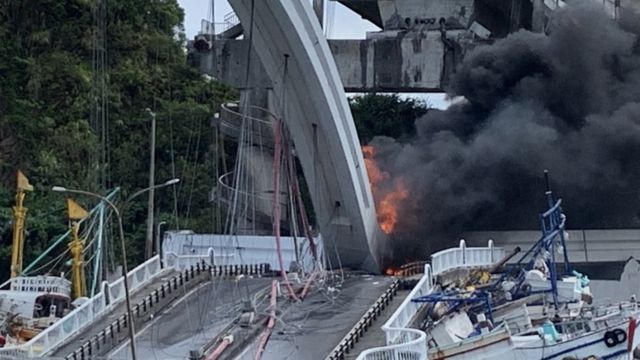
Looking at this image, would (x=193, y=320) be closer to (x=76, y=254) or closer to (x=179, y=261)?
(x=179, y=261)

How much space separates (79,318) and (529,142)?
21707 mm

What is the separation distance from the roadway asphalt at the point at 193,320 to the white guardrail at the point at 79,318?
1381mm

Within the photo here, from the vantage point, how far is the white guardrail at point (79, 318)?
27250 millimetres

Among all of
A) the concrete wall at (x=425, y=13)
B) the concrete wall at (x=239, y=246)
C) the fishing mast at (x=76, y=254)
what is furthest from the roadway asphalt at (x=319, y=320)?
the concrete wall at (x=425, y=13)

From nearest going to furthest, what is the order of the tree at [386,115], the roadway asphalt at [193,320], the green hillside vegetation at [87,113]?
the roadway asphalt at [193,320] < the green hillside vegetation at [87,113] < the tree at [386,115]

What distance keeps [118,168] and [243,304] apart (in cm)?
2704

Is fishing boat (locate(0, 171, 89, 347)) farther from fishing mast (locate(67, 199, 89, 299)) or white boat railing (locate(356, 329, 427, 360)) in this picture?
white boat railing (locate(356, 329, 427, 360))

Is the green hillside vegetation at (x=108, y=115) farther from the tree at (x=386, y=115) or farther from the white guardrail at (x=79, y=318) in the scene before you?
the white guardrail at (x=79, y=318)

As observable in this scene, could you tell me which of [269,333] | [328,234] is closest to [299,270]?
[328,234]

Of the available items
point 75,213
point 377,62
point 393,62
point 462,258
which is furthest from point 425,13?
point 75,213

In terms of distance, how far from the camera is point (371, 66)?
178 ft

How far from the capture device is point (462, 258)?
38281mm

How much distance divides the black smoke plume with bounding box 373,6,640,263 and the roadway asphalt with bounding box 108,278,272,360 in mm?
9830

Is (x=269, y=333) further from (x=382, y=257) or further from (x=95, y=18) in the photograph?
(x=95, y=18)
